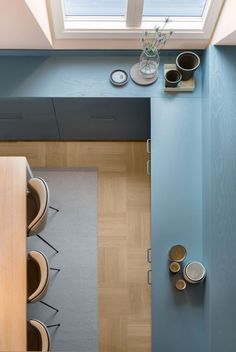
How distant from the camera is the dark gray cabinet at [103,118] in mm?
3420

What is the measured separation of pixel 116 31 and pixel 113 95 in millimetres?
467

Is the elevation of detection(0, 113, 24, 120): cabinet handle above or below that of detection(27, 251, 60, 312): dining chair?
above

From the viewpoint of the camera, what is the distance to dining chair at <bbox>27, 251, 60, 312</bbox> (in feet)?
8.73

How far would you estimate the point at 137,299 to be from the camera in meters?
3.86

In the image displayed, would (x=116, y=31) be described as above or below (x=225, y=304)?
above

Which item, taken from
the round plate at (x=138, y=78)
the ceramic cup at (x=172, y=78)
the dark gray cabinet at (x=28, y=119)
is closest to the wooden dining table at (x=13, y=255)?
the dark gray cabinet at (x=28, y=119)

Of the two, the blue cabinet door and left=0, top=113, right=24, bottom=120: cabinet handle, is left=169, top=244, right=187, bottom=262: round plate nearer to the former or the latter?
the blue cabinet door

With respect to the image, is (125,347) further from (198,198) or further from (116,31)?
(116,31)

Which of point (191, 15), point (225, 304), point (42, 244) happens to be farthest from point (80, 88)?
point (225, 304)

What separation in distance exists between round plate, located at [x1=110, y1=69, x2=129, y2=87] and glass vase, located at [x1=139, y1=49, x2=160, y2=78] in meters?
0.13

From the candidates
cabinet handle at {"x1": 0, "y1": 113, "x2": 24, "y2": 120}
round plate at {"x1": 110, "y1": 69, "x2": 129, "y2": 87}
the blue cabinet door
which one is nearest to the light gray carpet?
cabinet handle at {"x1": 0, "y1": 113, "x2": 24, "y2": 120}

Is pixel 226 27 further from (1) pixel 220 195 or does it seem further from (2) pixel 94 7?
(1) pixel 220 195

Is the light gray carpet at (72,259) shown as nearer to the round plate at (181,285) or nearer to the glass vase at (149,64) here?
the round plate at (181,285)

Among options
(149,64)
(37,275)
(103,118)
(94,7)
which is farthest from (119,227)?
(94,7)
